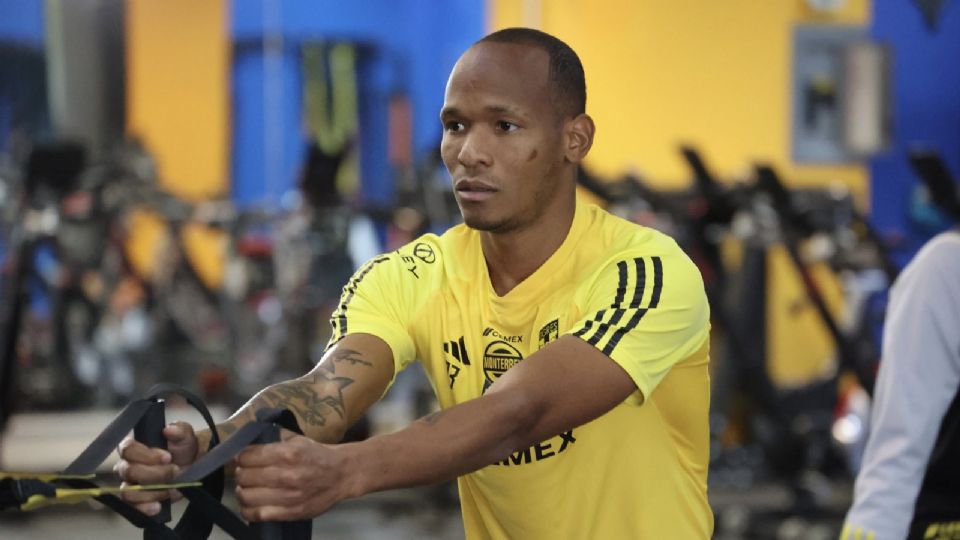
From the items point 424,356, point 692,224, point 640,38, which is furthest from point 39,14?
point 424,356

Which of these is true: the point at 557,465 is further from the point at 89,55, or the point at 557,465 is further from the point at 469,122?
the point at 89,55

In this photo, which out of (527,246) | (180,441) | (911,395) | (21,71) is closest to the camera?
(180,441)

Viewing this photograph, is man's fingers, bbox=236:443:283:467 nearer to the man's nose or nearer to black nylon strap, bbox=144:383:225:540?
black nylon strap, bbox=144:383:225:540

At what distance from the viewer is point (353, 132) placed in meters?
9.05

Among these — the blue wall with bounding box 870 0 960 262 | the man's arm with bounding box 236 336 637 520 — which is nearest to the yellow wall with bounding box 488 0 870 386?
the blue wall with bounding box 870 0 960 262

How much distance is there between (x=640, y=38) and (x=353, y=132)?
1.92 meters

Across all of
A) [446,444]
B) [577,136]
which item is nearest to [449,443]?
[446,444]

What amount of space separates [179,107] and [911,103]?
4629mm

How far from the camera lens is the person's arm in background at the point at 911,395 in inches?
94.5

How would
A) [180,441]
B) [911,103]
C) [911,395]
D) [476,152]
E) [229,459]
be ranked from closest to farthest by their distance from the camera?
[229,459], [180,441], [476,152], [911,395], [911,103]

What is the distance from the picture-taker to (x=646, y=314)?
2.02m

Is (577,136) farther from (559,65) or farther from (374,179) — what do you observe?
(374,179)

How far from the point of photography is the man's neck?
87.7 inches

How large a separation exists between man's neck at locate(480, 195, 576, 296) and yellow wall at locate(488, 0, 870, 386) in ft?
22.0
